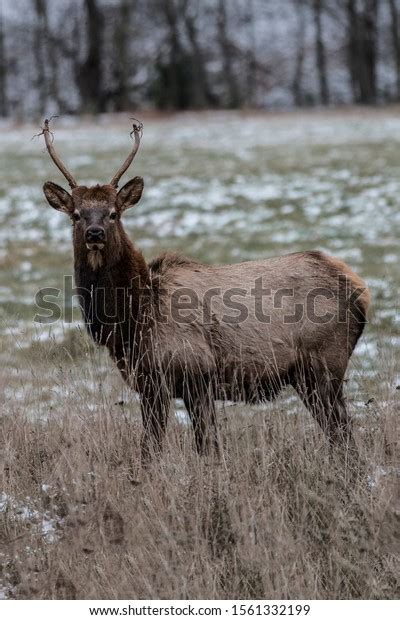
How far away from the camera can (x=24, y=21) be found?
40031 millimetres

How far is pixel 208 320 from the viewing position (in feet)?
19.7

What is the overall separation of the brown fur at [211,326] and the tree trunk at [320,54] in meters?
35.1

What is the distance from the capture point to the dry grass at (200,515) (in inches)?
174

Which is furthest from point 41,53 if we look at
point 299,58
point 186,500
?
point 186,500

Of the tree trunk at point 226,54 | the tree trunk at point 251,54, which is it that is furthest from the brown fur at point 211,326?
the tree trunk at point 251,54

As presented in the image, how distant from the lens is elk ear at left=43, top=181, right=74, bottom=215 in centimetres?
617

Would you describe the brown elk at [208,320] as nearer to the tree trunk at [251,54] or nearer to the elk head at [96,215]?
the elk head at [96,215]

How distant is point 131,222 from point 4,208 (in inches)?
114

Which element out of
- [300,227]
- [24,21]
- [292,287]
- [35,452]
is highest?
[24,21]

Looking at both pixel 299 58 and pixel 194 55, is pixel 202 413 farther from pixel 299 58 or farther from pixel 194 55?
pixel 299 58

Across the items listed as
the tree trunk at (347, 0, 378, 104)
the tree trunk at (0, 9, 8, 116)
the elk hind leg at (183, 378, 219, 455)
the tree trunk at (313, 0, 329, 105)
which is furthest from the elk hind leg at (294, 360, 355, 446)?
the tree trunk at (0, 9, 8, 116)

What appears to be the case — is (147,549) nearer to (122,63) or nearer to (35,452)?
(35,452)

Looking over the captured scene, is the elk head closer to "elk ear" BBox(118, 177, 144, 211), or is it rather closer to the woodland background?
"elk ear" BBox(118, 177, 144, 211)
